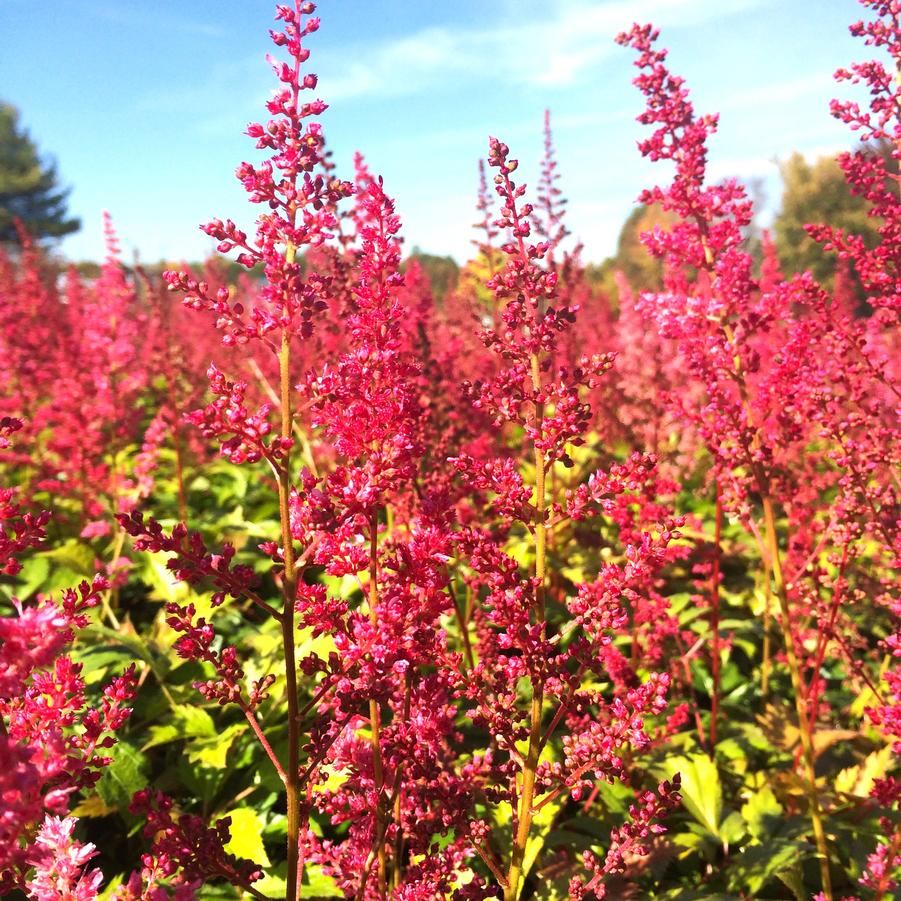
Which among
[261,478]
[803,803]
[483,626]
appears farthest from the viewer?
[261,478]

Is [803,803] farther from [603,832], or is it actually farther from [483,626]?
[483,626]

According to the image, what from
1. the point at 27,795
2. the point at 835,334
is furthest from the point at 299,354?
the point at 27,795

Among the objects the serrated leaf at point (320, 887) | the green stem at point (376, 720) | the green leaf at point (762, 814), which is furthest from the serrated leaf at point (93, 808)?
the green leaf at point (762, 814)

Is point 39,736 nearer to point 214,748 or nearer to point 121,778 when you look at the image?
point 121,778

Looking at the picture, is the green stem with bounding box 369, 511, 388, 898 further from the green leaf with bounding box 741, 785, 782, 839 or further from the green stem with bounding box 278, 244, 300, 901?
the green leaf with bounding box 741, 785, 782, 839

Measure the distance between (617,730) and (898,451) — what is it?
1.95 meters

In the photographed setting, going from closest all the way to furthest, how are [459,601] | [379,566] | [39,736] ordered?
[39,736], [379,566], [459,601]

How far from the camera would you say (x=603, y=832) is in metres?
3.24

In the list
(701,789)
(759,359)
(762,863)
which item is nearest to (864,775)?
(701,789)

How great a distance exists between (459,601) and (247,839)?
81.7 inches

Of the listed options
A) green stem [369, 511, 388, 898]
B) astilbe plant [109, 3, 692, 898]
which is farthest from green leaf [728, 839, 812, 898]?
green stem [369, 511, 388, 898]

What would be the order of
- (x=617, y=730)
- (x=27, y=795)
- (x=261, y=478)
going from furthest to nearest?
(x=261, y=478) < (x=617, y=730) < (x=27, y=795)

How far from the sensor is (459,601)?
4.74m

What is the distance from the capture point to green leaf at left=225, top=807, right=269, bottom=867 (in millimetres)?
2866
